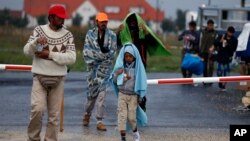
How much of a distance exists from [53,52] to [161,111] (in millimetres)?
4801

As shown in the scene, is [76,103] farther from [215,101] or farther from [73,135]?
[73,135]

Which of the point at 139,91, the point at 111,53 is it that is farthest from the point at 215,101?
the point at 139,91

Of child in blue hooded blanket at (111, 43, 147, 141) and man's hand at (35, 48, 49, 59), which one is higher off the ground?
man's hand at (35, 48, 49, 59)

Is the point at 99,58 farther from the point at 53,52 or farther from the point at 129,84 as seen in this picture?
the point at 53,52

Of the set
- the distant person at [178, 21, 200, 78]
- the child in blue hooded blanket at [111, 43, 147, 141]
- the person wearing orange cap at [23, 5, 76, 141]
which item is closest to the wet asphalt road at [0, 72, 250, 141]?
the child in blue hooded blanket at [111, 43, 147, 141]

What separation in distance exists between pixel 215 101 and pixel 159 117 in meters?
2.96

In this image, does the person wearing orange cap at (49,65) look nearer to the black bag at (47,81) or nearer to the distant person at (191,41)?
the black bag at (47,81)

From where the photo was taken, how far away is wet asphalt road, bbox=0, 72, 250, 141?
1154 cm

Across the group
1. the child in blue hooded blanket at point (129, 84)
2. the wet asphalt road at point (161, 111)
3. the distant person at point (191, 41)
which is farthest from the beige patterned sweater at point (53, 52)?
the distant person at point (191, 41)

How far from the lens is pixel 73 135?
11.0 meters

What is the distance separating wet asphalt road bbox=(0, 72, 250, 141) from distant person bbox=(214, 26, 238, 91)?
49 centimetres

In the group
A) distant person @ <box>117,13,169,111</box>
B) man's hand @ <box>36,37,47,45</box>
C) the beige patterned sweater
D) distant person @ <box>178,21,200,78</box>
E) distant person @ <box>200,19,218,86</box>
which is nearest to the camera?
man's hand @ <box>36,37,47,45</box>

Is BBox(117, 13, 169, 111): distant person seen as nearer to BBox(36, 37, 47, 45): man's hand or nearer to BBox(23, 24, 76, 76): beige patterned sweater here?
BBox(23, 24, 76, 76): beige patterned sweater

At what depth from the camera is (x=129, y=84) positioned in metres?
10.5
